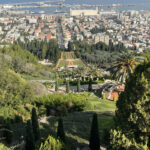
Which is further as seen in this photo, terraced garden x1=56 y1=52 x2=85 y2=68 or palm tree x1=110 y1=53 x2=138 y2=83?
terraced garden x1=56 y1=52 x2=85 y2=68

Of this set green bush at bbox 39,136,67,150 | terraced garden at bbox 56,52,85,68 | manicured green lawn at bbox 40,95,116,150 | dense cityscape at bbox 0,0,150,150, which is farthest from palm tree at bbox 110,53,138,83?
terraced garden at bbox 56,52,85,68

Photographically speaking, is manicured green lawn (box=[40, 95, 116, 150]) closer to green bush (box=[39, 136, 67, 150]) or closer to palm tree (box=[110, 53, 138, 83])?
green bush (box=[39, 136, 67, 150])

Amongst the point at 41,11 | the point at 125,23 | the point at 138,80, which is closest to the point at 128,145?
the point at 138,80

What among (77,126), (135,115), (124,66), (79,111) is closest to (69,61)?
(124,66)

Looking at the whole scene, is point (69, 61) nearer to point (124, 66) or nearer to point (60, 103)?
point (124, 66)

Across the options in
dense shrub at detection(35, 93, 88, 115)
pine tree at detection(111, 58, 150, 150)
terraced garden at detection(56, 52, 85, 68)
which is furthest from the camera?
terraced garden at detection(56, 52, 85, 68)

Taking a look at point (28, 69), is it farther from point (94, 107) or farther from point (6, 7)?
point (6, 7)
